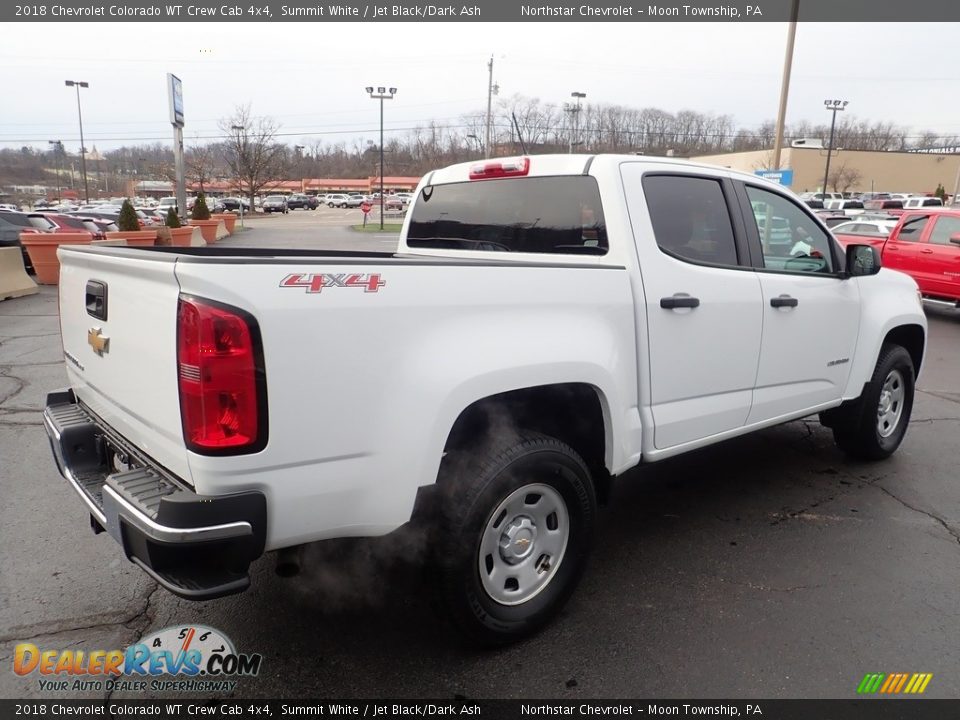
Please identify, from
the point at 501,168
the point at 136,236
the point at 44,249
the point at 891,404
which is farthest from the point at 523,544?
the point at 136,236

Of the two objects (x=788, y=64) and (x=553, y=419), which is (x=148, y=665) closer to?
(x=553, y=419)

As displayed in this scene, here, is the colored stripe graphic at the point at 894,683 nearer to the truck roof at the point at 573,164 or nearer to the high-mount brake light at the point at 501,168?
the truck roof at the point at 573,164

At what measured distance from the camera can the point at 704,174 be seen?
3.59 m

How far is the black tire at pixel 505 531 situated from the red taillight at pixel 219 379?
0.81m

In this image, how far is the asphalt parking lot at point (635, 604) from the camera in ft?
8.62

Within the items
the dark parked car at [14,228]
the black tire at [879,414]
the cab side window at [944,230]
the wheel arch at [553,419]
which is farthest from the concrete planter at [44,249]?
the cab side window at [944,230]

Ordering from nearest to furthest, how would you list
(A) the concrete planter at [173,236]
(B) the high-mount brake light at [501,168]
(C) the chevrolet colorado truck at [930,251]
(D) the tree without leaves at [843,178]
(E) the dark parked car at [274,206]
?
(B) the high-mount brake light at [501,168] < (C) the chevrolet colorado truck at [930,251] < (A) the concrete planter at [173,236] < (E) the dark parked car at [274,206] < (D) the tree without leaves at [843,178]

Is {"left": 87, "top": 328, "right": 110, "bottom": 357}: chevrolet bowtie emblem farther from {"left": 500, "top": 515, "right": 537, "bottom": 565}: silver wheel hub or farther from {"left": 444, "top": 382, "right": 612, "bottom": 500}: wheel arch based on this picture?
{"left": 500, "top": 515, "right": 537, "bottom": 565}: silver wheel hub

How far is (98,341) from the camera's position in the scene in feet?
8.59

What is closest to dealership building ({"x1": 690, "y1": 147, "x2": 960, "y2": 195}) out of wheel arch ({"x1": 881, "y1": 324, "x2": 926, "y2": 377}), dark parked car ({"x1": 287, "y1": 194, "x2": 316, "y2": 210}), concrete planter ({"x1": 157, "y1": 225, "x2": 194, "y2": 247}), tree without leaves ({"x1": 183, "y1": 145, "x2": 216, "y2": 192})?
dark parked car ({"x1": 287, "y1": 194, "x2": 316, "y2": 210})

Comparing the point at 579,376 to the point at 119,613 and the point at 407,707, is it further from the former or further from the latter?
the point at 119,613

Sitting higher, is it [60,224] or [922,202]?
[922,202]

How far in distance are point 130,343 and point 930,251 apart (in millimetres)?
12642

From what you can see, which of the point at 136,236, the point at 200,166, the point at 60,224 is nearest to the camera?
the point at 136,236
